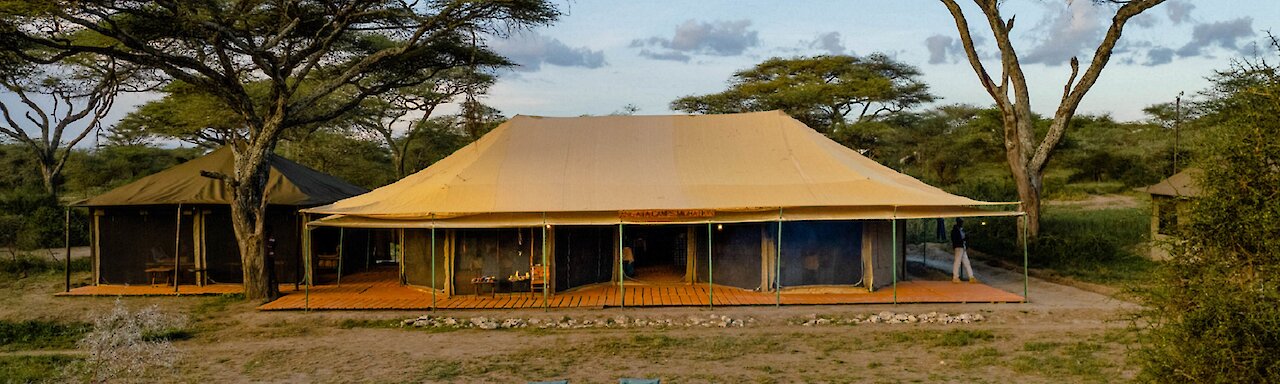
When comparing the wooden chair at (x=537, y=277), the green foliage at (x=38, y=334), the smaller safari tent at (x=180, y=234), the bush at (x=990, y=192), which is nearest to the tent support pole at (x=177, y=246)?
the smaller safari tent at (x=180, y=234)

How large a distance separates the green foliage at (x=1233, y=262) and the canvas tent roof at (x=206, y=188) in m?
13.8

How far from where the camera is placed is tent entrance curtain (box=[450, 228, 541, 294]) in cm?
1427

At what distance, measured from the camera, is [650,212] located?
1349 cm

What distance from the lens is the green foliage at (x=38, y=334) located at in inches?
443

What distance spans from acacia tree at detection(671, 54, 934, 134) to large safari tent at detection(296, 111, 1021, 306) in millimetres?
15916

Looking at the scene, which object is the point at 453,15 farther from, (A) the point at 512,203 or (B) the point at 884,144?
(B) the point at 884,144

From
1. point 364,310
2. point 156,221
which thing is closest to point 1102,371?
point 364,310

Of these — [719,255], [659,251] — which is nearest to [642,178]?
[719,255]

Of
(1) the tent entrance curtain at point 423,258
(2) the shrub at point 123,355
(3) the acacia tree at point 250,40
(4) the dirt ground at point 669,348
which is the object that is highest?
(3) the acacia tree at point 250,40

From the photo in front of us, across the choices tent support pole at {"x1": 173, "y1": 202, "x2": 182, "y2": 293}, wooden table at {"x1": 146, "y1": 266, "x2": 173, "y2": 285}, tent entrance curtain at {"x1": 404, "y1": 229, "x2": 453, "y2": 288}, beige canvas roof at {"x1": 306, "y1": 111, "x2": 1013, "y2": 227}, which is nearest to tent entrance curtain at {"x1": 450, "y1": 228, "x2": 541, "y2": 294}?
tent entrance curtain at {"x1": 404, "y1": 229, "x2": 453, "y2": 288}

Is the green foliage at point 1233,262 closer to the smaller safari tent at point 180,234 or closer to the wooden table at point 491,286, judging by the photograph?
the wooden table at point 491,286

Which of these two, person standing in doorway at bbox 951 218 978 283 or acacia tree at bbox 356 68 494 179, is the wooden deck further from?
acacia tree at bbox 356 68 494 179

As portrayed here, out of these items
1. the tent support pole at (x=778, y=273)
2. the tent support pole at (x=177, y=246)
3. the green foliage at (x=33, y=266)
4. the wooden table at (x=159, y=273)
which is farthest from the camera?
the green foliage at (x=33, y=266)

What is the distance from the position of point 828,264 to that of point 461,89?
1821 cm
